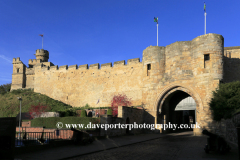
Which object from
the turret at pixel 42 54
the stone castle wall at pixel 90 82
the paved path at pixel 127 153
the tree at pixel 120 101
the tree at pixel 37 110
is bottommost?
the paved path at pixel 127 153

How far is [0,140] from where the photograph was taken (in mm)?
6336

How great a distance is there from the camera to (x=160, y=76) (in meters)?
22.6

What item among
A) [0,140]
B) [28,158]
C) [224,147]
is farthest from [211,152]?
[0,140]

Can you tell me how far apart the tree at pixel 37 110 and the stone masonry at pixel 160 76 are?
5292 millimetres

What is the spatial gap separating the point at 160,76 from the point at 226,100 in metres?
7.59

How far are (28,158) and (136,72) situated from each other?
21476 millimetres

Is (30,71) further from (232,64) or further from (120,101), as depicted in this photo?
(232,64)

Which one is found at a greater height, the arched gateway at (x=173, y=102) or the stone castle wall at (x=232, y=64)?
the stone castle wall at (x=232, y=64)

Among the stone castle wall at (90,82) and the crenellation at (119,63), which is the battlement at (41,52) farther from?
the crenellation at (119,63)

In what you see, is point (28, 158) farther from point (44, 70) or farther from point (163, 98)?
point (44, 70)

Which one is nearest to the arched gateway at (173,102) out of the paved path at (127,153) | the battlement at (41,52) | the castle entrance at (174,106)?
the castle entrance at (174,106)

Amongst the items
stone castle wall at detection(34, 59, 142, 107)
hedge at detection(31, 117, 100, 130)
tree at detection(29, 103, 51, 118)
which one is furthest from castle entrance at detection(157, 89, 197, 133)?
tree at detection(29, 103, 51, 118)

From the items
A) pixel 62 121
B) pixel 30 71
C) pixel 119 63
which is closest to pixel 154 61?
pixel 119 63

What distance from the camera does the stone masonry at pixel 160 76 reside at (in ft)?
64.5
